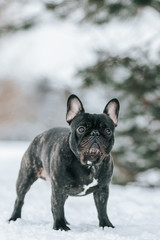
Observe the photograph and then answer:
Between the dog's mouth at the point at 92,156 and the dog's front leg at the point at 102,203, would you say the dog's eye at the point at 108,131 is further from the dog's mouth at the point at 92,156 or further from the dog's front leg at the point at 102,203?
the dog's front leg at the point at 102,203

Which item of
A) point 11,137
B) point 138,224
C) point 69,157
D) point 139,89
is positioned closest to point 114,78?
point 139,89

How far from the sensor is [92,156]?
3004 millimetres

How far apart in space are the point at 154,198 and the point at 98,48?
2.75 metres

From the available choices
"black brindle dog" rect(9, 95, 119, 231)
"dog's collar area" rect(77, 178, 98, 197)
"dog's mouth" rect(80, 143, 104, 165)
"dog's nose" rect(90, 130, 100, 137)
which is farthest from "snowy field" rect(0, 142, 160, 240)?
"dog's nose" rect(90, 130, 100, 137)

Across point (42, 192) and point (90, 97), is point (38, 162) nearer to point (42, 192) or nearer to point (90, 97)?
point (42, 192)

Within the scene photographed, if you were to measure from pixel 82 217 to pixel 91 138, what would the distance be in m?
1.59

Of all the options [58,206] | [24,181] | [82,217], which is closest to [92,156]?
[58,206]

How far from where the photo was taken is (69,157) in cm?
318

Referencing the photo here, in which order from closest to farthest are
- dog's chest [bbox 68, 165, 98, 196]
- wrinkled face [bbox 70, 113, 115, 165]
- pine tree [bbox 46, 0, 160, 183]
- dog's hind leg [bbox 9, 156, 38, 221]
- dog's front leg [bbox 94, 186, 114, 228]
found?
wrinkled face [bbox 70, 113, 115, 165] < dog's chest [bbox 68, 165, 98, 196] < dog's front leg [bbox 94, 186, 114, 228] < dog's hind leg [bbox 9, 156, 38, 221] < pine tree [bbox 46, 0, 160, 183]

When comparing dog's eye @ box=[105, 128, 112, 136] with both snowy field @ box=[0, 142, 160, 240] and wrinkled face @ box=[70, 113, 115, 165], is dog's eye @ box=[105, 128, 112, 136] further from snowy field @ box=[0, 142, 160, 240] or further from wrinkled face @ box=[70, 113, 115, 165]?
snowy field @ box=[0, 142, 160, 240]

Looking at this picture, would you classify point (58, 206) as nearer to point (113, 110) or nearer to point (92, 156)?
point (92, 156)

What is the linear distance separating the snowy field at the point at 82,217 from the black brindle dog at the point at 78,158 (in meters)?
0.18

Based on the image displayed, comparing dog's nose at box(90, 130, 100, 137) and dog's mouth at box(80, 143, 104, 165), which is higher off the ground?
dog's nose at box(90, 130, 100, 137)

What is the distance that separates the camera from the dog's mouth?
2.92 metres
